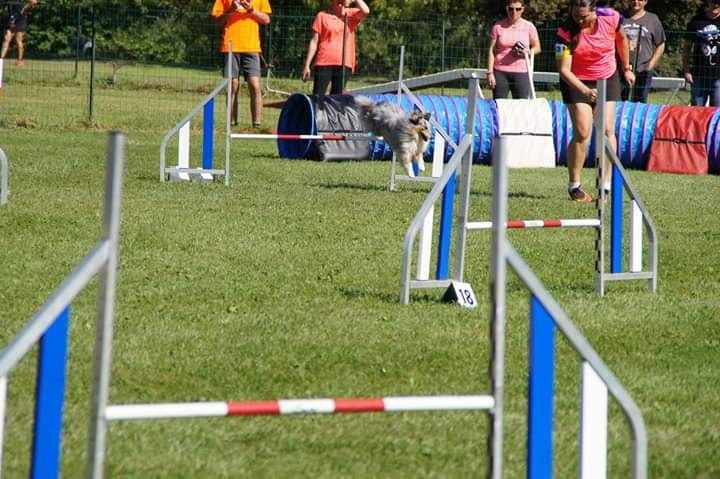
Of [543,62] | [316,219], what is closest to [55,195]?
[316,219]

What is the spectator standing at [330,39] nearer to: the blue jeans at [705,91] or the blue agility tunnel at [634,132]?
the blue agility tunnel at [634,132]

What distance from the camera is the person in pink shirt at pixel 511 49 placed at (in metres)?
14.2

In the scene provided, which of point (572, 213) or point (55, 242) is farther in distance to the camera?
point (572, 213)

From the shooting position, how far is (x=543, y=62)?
26.8 meters

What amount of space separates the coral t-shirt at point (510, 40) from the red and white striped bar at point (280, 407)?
11.4m

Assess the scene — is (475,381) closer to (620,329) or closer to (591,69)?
(620,329)

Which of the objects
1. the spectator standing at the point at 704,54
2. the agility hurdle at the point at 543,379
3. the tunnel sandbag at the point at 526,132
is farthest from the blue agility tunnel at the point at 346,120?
the agility hurdle at the point at 543,379

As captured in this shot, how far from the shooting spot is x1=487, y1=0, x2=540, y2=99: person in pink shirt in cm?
1416

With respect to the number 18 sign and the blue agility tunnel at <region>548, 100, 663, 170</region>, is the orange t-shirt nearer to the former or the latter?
the blue agility tunnel at <region>548, 100, 663, 170</region>

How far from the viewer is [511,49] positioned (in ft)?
47.6

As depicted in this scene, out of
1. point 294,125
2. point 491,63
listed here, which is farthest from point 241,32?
point 491,63

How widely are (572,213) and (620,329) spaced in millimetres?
4444

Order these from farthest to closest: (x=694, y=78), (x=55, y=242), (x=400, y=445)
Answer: (x=694, y=78) < (x=55, y=242) < (x=400, y=445)

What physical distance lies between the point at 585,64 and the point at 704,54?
6454 mm
